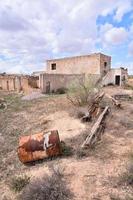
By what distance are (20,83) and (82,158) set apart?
731 inches

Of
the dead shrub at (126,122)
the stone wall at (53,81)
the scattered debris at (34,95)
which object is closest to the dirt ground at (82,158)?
the dead shrub at (126,122)

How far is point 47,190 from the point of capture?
5.09 meters

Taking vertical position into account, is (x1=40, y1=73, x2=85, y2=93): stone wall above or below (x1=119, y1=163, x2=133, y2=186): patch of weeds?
above

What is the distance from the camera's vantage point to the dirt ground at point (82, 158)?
528cm

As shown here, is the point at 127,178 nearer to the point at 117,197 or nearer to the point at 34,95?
the point at 117,197

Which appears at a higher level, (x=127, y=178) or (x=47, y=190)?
(x=127, y=178)

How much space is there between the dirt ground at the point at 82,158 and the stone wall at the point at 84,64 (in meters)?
13.6

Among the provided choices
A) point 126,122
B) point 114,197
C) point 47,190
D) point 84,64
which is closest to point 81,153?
point 47,190

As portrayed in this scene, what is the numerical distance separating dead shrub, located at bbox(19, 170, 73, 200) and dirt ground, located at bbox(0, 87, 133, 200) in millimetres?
207

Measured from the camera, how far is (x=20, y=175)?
6219 millimetres

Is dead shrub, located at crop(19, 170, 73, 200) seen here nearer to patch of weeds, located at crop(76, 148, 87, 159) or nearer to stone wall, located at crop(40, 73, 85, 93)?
patch of weeds, located at crop(76, 148, 87, 159)

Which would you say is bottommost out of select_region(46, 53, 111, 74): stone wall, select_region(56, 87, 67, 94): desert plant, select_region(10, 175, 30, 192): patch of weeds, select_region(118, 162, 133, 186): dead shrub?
select_region(10, 175, 30, 192): patch of weeds

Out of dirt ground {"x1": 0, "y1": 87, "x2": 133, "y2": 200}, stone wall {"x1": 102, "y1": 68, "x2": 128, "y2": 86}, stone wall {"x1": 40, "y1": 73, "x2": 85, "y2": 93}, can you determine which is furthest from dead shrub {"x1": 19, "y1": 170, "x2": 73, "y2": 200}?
stone wall {"x1": 102, "y1": 68, "x2": 128, "y2": 86}

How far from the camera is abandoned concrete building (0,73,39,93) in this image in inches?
926
